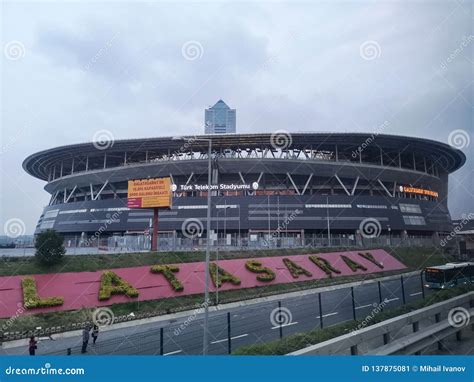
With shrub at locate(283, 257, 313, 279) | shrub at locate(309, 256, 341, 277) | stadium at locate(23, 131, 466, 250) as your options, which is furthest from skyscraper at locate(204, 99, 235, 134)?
shrub at locate(283, 257, 313, 279)

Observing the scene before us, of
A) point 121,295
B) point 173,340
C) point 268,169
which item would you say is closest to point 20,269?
point 121,295

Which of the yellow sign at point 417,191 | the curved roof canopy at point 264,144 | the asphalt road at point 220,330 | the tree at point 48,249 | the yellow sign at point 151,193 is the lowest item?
the asphalt road at point 220,330

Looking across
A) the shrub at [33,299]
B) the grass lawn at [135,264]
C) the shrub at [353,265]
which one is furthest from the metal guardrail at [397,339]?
the shrub at [353,265]

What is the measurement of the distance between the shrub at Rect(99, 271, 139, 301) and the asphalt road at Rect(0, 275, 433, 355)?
123 inches

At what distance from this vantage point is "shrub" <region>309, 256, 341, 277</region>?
1304 inches

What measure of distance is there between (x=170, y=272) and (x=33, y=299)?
372 inches

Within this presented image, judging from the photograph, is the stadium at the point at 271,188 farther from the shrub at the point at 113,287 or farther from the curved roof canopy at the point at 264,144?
the shrub at the point at 113,287

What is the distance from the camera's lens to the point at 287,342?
6.85m

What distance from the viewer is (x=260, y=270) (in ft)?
98.6

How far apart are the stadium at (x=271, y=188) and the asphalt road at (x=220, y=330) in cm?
3548

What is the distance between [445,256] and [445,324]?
29726 mm

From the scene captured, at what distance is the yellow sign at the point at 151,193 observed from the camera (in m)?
34.0

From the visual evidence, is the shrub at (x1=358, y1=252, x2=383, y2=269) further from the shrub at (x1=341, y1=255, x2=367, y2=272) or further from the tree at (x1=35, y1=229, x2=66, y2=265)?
the tree at (x1=35, y1=229, x2=66, y2=265)

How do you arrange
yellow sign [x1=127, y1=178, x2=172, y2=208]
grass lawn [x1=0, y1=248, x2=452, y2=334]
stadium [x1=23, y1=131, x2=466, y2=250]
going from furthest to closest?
stadium [x1=23, y1=131, x2=466, y2=250] → yellow sign [x1=127, y1=178, x2=172, y2=208] → grass lawn [x1=0, y1=248, x2=452, y2=334]
